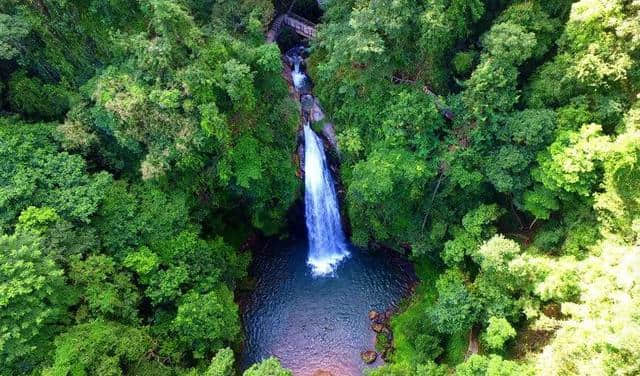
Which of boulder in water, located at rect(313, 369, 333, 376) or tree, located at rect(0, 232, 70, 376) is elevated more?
tree, located at rect(0, 232, 70, 376)

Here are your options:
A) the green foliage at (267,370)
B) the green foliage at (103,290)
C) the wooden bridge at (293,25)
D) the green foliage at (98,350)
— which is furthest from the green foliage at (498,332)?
the wooden bridge at (293,25)

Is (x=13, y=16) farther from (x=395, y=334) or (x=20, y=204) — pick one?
(x=395, y=334)

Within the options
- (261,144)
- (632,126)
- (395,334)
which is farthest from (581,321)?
(261,144)

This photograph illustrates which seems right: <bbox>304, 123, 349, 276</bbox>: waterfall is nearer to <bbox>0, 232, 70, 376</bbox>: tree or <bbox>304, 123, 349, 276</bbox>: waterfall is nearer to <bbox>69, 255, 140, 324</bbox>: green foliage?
<bbox>69, 255, 140, 324</bbox>: green foliage

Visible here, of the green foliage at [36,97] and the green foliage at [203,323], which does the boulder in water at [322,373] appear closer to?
the green foliage at [203,323]

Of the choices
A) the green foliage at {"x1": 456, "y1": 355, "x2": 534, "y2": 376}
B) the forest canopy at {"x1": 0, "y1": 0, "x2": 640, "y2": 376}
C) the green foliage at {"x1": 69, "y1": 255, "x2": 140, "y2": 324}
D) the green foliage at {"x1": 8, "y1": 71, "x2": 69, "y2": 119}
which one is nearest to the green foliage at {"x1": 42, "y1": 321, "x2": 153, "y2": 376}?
the forest canopy at {"x1": 0, "y1": 0, "x2": 640, "y2": 376}
